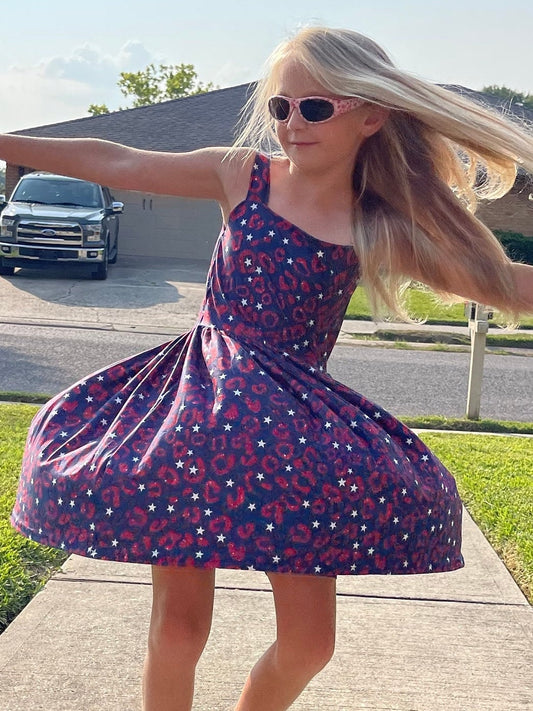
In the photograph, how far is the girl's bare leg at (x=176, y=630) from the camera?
86.0 inches

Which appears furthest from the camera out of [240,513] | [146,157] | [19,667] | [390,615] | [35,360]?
[35,360]

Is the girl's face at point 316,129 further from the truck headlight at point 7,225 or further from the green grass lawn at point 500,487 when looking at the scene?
the truck headlight at point 7,225

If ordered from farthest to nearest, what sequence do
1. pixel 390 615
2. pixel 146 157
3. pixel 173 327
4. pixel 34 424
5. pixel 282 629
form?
pixel 173 327 → pixel 390 615 → pixel 146 157 → pixel 34 424 → pixel 282 629

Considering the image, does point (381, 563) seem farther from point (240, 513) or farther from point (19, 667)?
point (19, 667)

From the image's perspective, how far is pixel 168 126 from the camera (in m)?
26.0

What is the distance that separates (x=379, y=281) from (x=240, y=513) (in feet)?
2.36

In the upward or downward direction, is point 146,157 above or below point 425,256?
above

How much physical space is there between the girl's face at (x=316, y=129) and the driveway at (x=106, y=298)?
34.6 feet

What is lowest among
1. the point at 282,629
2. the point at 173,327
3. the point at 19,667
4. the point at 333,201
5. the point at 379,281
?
the point at 173,327

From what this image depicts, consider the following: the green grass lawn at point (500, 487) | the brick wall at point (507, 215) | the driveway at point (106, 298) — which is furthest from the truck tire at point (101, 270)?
the green grass lawn at point (500, 487)

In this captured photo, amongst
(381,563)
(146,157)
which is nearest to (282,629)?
(381,563)

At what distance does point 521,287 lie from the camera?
226 centimetres

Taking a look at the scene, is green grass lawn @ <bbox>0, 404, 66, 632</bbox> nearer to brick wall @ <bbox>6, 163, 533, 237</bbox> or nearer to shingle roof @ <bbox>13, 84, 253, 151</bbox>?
shingle roof @ <bbox>13, 84, 253, 151</bbox>

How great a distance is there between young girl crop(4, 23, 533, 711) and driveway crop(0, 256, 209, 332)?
1048 centimetres
